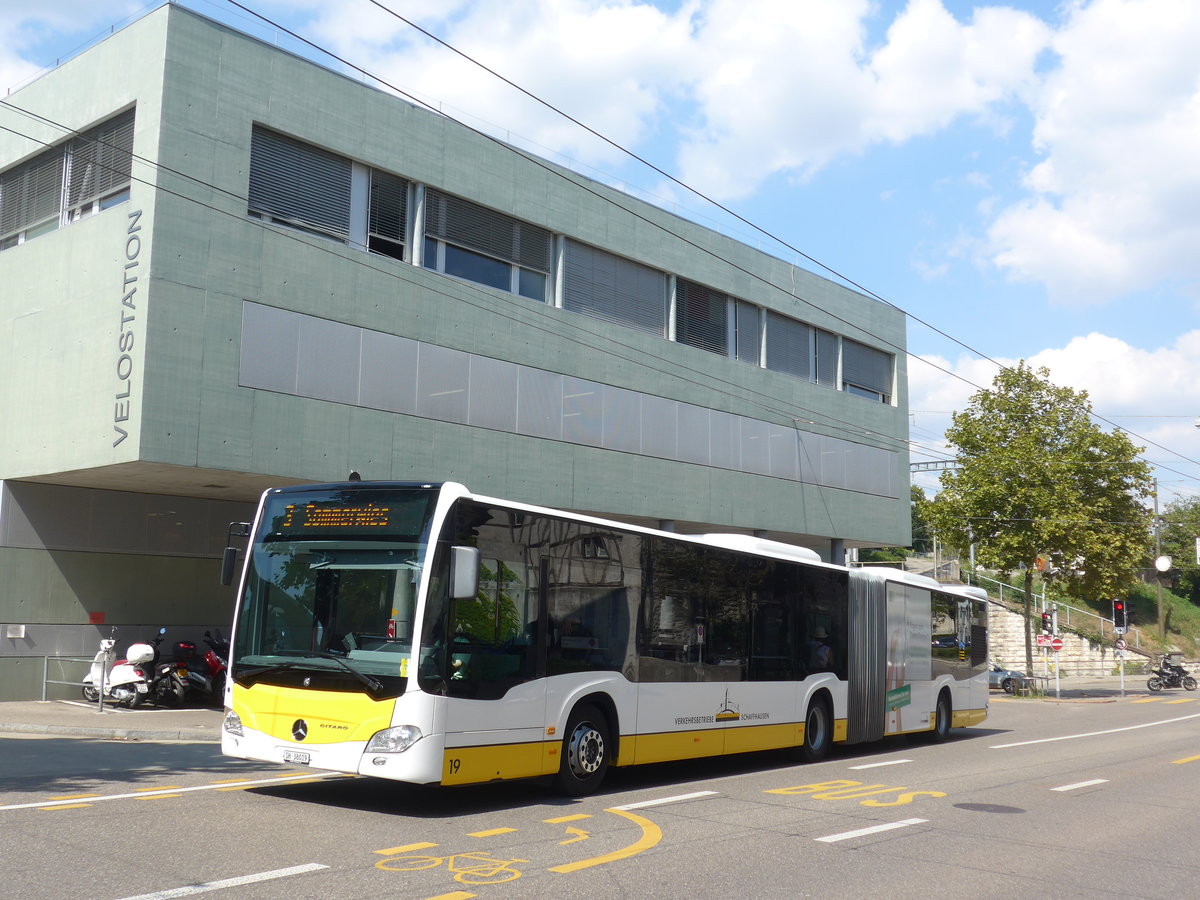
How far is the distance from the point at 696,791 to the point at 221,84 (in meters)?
14.9

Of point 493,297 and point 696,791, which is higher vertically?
point 493,297

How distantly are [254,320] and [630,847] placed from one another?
14.5m

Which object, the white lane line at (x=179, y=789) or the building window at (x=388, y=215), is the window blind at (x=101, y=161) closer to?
the building window at (x=388, y=215)

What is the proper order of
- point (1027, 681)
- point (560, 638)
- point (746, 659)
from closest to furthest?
point (560, 638) < point (746, 659) < point (1027, 681)

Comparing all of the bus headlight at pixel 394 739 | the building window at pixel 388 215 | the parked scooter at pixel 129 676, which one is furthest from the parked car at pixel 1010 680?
the bus headlight at pixel 394 739

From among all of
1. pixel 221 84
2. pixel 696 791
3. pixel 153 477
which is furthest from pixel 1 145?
pixel 696 791

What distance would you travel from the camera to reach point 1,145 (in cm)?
2320

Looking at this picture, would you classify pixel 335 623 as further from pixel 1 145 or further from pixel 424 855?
pixel 1 145

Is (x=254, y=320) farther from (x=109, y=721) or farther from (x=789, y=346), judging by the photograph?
(x=789, y=346)

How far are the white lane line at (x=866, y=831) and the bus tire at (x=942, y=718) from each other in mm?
10239

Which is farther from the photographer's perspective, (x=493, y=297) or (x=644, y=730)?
(x=493, y=297)

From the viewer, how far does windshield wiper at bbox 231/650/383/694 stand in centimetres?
980

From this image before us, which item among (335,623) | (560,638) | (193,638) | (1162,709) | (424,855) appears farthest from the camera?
(1162,709)

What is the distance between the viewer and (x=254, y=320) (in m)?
20.6
